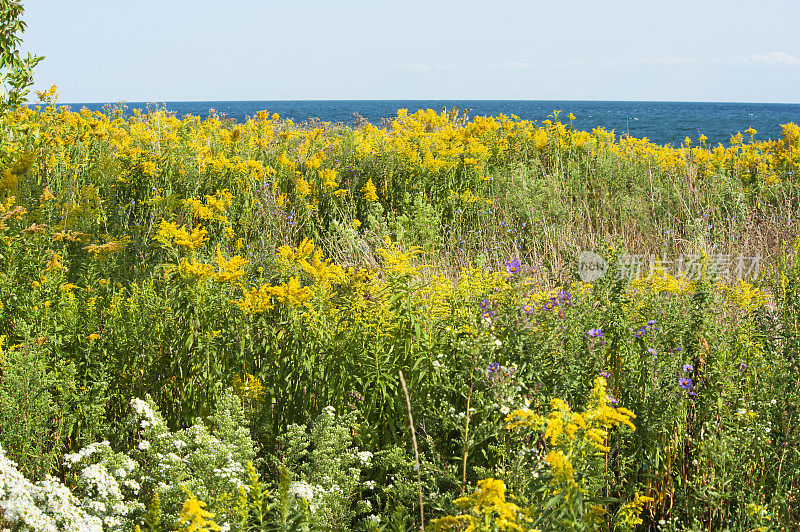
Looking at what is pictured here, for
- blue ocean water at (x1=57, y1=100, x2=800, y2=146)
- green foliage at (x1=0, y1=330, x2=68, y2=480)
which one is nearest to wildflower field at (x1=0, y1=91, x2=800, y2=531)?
green foliage at (x1=0, y1=330, x2=68, y2=480)

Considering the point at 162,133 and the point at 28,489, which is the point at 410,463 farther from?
the point at 162,133

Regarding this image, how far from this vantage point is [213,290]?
2980 millimetres

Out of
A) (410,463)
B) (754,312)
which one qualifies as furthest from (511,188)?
(410,463)

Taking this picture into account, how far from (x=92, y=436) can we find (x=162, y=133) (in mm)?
5037
